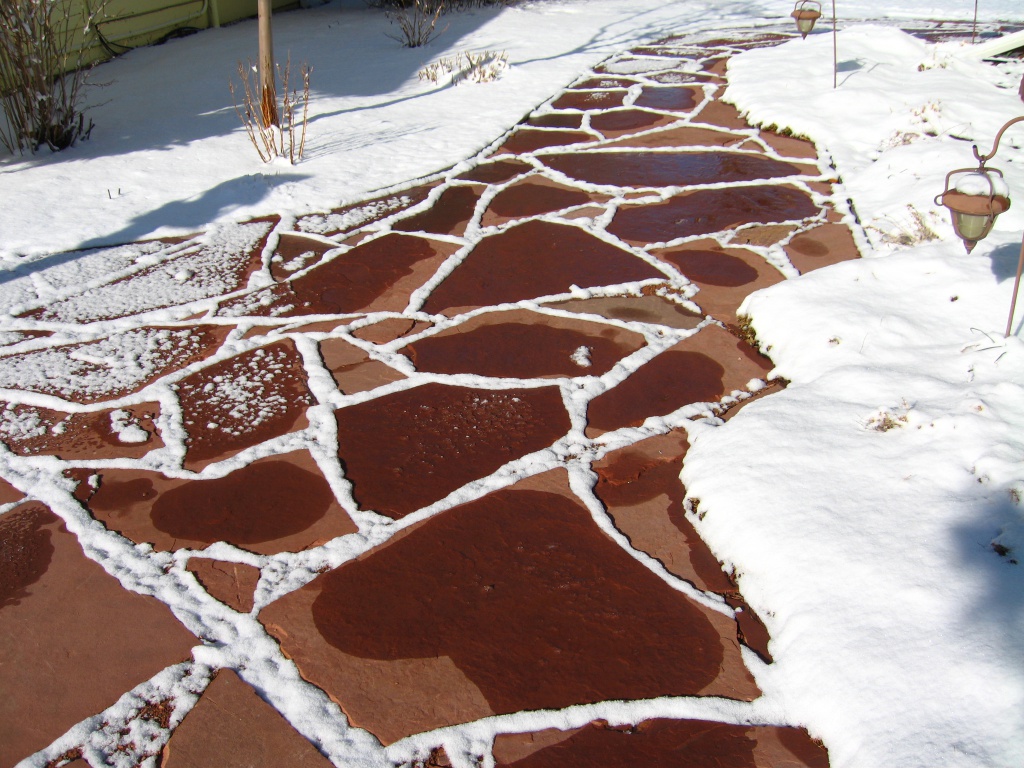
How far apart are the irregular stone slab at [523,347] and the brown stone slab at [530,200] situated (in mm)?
1381

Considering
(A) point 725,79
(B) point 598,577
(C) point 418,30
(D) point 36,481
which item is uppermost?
(C) point 418,30

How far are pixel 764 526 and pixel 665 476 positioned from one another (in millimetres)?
469

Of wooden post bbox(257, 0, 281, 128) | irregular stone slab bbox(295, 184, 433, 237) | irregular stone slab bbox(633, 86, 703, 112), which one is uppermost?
wooden post bbox(257, 0, 281, 128)

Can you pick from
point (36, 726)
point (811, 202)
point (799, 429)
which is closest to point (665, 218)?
point (811, 202)

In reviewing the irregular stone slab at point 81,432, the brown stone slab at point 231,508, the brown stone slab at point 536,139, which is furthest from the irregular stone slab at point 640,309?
the brown stone slab at point 536,139

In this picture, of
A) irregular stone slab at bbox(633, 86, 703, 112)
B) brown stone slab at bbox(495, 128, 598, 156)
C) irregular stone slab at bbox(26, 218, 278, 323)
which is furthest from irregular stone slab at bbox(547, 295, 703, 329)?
irregular stone slab at bbox(633, 86, 703, 112)

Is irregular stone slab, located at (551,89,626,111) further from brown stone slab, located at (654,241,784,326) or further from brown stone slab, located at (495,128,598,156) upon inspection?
brown stone slab, located at (654,241,784,326)

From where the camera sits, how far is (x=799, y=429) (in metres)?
2.95

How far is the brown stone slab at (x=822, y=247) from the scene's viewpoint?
4.47 meters

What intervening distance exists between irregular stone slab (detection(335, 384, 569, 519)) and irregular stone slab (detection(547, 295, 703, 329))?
77 cm

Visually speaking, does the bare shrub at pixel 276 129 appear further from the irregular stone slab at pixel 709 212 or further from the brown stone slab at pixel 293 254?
the irregular stone slab at pixel 709 212

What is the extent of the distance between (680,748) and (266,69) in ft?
18.4

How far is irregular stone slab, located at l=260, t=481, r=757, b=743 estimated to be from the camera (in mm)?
2150

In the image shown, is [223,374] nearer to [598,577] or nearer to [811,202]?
[598,577]
